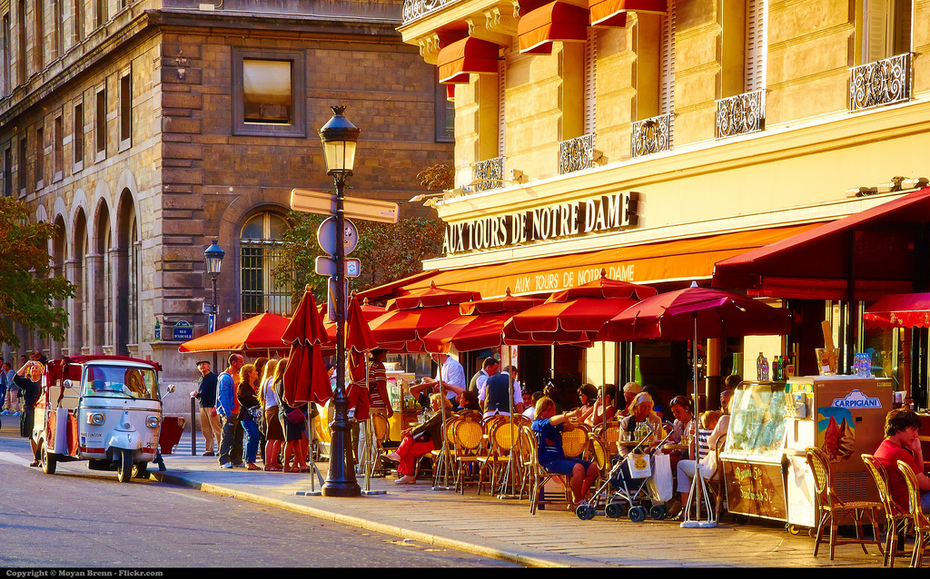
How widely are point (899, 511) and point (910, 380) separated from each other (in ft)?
16.0

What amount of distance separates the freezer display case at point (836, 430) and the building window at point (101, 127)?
104 ft

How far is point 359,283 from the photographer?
35062 mm

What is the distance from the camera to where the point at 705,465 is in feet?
44.4

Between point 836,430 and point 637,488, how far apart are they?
2.50 meters

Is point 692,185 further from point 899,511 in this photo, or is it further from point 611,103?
point 899,511

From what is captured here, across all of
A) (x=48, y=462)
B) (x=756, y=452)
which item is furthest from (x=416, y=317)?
(x=756, y=452)

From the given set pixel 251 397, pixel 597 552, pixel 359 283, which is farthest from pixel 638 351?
pixel 359 283

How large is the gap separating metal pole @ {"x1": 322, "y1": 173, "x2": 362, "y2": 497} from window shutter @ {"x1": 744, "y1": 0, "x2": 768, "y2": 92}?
5468mm

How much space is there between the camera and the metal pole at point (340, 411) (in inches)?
626

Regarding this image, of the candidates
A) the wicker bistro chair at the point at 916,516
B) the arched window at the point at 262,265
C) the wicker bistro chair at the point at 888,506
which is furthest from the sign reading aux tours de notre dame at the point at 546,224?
the arched window at the point at 262,265

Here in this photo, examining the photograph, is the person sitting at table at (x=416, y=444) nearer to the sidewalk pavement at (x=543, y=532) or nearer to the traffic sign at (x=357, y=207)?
the sidewalk pavement at (x=543, y=532)

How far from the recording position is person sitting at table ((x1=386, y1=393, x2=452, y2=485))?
58.8 ft

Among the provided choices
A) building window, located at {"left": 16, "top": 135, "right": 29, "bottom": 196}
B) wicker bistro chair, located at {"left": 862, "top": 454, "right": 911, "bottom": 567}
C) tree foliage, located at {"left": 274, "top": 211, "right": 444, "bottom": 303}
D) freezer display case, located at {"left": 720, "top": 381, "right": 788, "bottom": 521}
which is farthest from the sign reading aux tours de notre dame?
building window, located at {"left": 16, "top": 135, "right": 29, "bottom": 196}

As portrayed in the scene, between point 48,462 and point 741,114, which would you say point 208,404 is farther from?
point 741,114
